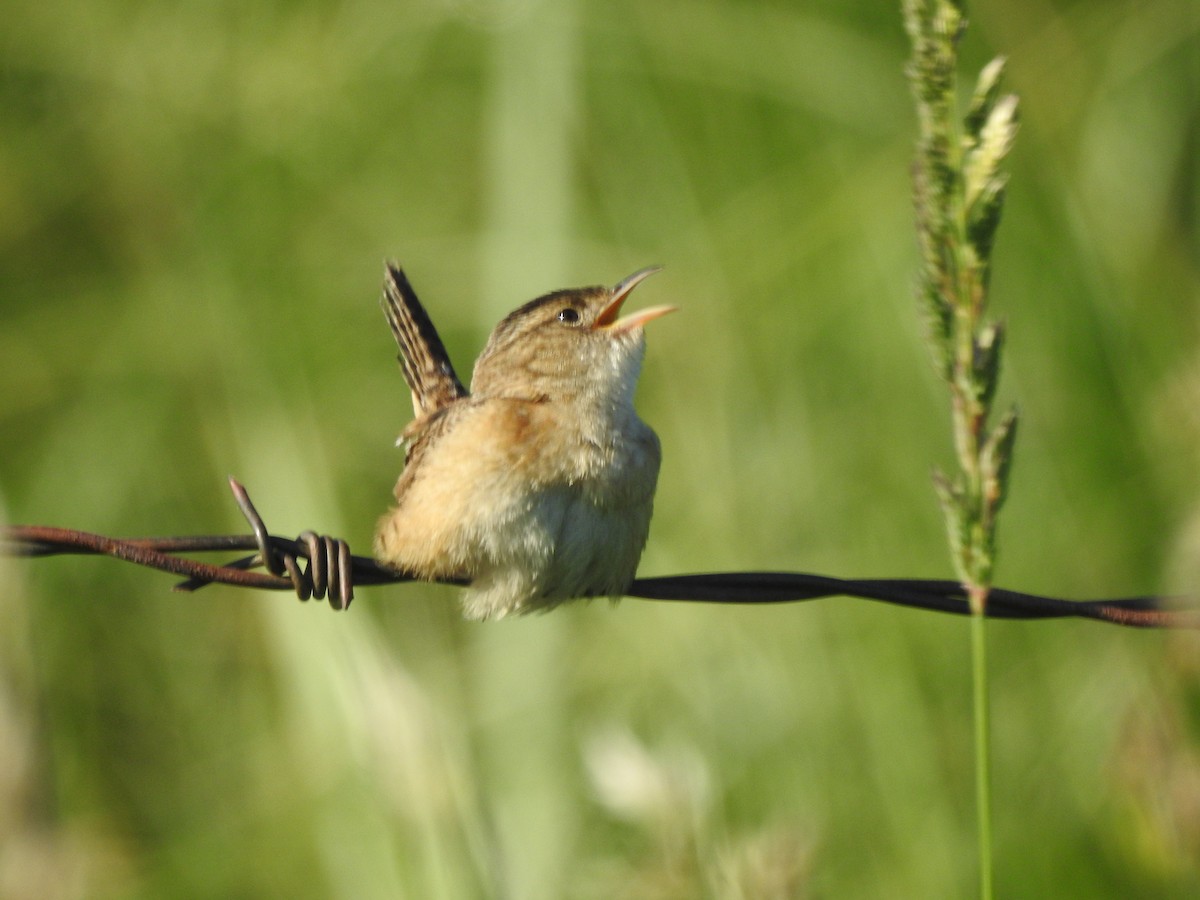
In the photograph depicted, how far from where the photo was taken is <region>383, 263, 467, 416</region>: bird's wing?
4.30 meters

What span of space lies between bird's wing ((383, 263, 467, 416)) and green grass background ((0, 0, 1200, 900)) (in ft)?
1.42

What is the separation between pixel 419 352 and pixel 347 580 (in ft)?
6.03

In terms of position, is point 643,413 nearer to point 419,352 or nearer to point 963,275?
point 419,352

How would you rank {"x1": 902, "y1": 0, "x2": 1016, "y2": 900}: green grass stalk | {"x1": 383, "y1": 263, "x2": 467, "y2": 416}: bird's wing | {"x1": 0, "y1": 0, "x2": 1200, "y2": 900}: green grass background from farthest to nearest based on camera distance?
{"x1": 383, "y1": 263, "x2": 467, "y2": 416}: bird's wing
{"x1": 0, "y1": 0, "x2": 1200, "y2": 900}: green grass background
{"x1": 902, "y1": 0, "x2": 1016, "y2": 900}: green grass stalk

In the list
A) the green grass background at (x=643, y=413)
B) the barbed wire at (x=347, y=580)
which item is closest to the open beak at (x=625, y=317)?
the green grass background at (x=643, y=413)

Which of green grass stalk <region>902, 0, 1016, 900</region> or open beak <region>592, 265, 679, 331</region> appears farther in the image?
open beak <region>592, 265, 679, 331</region>

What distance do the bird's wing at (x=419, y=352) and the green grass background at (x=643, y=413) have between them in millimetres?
432

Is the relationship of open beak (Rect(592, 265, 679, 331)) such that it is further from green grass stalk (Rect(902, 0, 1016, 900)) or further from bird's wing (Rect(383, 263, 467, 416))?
green grass stalk (Rect(902, 0, 1016, 900))

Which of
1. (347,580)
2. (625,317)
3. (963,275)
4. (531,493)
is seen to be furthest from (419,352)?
(963,275)

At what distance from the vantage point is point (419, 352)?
438 cm

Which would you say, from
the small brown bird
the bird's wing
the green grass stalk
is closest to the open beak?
the small brown bird

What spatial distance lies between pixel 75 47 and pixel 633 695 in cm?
536

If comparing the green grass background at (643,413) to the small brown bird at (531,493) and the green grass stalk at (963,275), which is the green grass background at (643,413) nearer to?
the small brown bird at (531,493)

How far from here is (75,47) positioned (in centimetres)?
833
